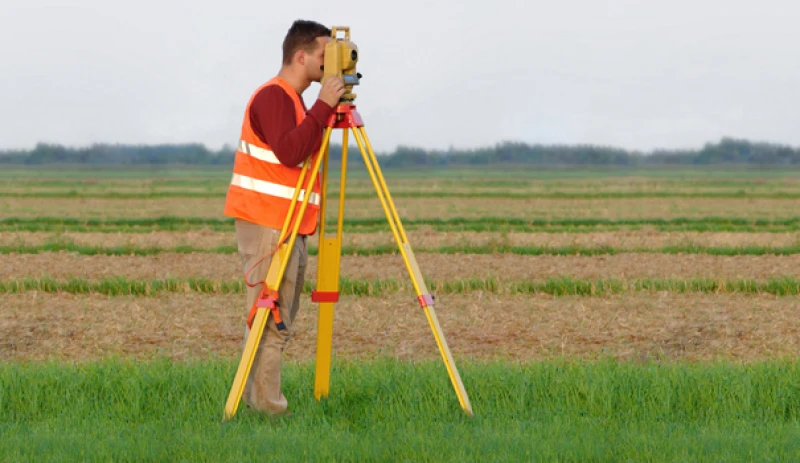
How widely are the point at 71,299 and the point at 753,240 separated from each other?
16082 millimetres

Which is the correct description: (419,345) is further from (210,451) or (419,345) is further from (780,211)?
(780,211)

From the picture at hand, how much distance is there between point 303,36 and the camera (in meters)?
6.50

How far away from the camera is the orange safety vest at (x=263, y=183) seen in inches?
254

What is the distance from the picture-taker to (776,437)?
624cm

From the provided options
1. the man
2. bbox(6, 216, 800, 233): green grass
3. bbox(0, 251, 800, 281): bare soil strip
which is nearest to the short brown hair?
the man

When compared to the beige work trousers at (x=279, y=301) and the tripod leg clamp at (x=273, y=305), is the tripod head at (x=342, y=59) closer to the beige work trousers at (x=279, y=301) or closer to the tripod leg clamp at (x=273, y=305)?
the beige work trousers at (x=279, y=301)

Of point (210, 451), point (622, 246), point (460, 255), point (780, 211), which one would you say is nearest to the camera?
point (210, 451)

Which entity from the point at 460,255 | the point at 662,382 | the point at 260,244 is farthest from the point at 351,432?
the point at 460,255

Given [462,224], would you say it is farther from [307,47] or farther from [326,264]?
[307,47]

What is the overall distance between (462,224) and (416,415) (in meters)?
22.6

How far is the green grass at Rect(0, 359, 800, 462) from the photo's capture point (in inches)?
231

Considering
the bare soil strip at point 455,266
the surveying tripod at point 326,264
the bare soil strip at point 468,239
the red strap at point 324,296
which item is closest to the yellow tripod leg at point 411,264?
the surveying tripod at point 326,264

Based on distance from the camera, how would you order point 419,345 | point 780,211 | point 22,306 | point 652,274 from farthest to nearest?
point 780,211
point 652,274
point 22,306
point 419,345

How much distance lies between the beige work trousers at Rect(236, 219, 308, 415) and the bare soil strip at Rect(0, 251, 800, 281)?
10.1 m
